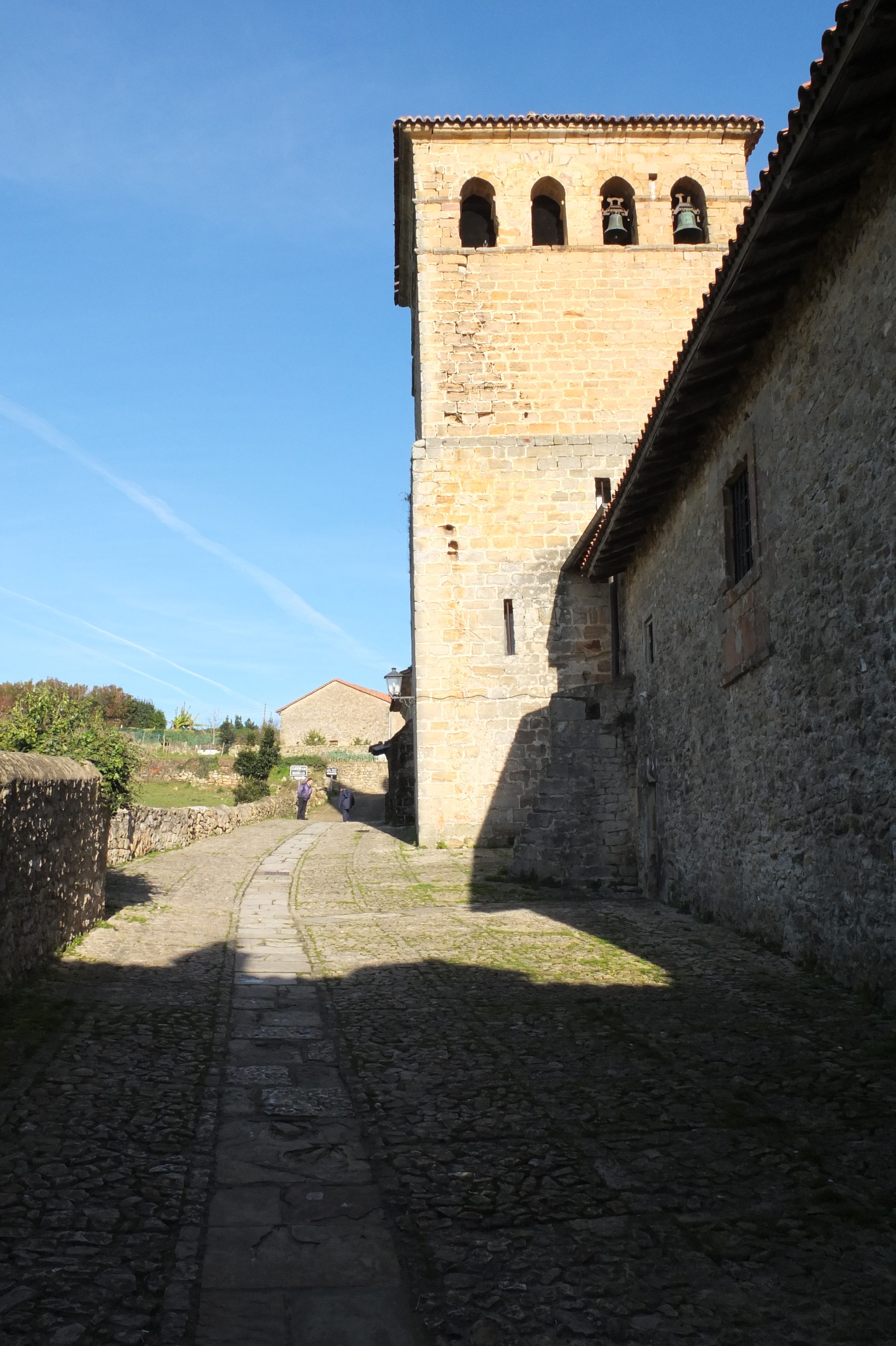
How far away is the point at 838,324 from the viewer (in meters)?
→ 6.51

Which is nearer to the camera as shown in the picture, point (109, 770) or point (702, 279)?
point (109, 770)

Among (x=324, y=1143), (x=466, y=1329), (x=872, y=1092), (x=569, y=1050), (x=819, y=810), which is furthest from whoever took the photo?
(x=819, y=810)

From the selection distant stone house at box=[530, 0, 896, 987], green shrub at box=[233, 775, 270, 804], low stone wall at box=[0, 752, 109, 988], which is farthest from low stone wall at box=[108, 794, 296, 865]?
green shrub at box=[233, 775, 270, 804]

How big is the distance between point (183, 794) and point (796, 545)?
113 feet

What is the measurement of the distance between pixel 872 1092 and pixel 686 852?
20.5 feet

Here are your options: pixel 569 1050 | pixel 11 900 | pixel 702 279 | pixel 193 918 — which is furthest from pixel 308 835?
pixel 569 1050

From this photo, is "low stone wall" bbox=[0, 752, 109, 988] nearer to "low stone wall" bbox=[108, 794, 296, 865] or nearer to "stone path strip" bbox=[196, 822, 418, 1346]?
"stone path strip" bbox=[196, 822, 418, 1346]

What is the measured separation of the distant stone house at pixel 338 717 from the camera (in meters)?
60.4

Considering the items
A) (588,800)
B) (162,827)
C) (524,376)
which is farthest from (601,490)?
(162,827)

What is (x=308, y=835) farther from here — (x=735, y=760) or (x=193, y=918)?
(x=735, y=760)

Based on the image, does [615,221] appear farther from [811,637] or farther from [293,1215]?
[293,1215]

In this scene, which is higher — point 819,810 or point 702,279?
point 702,279

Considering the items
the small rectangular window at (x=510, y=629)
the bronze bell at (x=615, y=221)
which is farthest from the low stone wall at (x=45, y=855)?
the bronze bell at (x=615, y=221)

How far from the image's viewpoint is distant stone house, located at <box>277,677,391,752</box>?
60438mm
